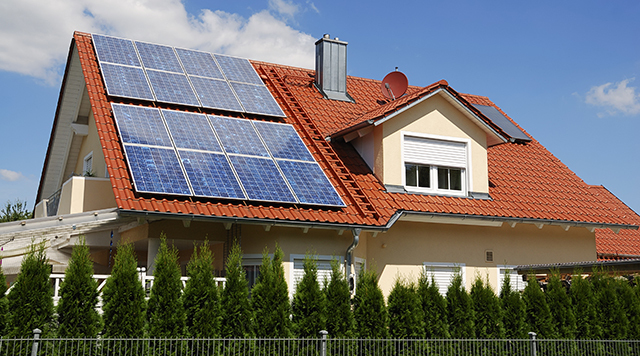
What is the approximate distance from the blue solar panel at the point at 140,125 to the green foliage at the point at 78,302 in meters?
4.40

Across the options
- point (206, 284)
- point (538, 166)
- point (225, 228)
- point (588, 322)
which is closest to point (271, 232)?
point (225, 228)

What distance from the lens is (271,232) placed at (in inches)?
582

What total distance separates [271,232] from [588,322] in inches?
307

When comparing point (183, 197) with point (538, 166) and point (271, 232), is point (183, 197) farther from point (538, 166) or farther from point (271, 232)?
point (538, 166)

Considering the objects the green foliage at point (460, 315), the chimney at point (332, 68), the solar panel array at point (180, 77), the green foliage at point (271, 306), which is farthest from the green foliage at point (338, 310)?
the chimney at point (332, 68)

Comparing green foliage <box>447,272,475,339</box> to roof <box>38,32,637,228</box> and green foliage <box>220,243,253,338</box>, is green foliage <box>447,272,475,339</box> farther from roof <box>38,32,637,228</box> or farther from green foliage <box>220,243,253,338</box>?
green foliage <box>220,243,253,338</box>

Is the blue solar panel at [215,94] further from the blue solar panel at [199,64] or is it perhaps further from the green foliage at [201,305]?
the green foliage at [201,305]

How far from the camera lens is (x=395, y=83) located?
72.9ft

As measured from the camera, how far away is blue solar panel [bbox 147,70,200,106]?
57.8 ft

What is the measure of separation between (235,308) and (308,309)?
147 centimetres

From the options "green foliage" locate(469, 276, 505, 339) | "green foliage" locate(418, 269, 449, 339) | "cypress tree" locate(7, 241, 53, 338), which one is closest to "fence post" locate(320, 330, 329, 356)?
"green foliage" locate(418, 269, 449, 339)

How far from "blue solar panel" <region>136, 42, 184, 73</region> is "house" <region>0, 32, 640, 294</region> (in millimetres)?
82

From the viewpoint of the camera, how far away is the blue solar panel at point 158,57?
64.0 ft

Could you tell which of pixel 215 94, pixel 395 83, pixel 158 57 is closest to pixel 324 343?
pixel 215 94
